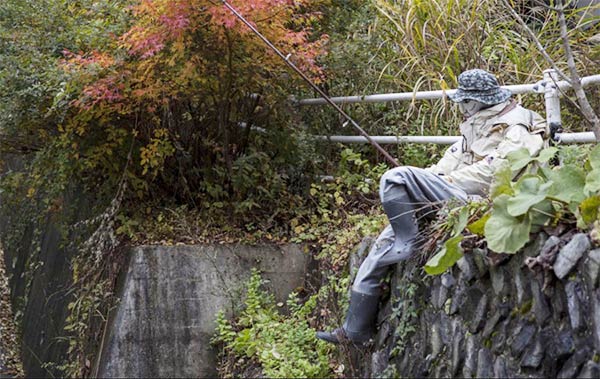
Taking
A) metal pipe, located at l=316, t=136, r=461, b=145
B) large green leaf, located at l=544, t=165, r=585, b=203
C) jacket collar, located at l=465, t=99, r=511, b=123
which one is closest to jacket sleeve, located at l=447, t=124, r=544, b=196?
jacket collar, located at l=465, t=99, r=511, b=123

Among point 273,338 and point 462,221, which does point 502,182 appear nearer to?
point 462,221

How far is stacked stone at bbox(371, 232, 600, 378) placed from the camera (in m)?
4.30

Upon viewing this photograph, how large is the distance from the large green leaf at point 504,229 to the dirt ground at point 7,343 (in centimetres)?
548

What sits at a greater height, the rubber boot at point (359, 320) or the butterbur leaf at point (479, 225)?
the butterbur leaf at point (479, 225)

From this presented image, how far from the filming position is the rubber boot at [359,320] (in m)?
6.00

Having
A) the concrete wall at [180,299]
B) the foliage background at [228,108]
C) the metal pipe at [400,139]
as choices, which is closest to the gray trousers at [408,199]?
the metal pipe at [400,139]

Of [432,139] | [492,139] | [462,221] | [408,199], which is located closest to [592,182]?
[462,221]

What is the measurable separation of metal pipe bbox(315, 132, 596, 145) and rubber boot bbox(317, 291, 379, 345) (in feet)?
4.44

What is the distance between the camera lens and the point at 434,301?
5.52 meters

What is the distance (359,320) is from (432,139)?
6.42 feet

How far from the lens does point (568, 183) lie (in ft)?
15.6

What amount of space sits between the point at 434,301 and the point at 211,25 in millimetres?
3110

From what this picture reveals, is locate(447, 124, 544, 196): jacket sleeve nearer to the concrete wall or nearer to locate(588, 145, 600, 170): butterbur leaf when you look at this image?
locate(588, 145, 600, 170): butterbur leaf

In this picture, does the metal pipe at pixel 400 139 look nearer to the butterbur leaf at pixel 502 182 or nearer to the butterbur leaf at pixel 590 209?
the butterbur leaf at pixel 502 182
